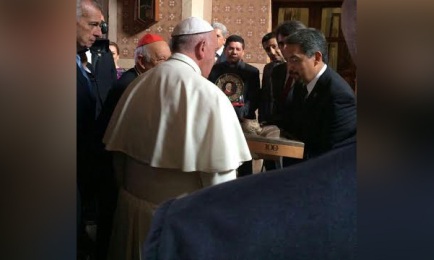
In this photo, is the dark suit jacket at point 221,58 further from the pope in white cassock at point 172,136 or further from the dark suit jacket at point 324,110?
the pope in white cassock at point 172,136

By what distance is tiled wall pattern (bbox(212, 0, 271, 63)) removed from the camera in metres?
6.50

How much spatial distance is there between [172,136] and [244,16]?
16.5ft

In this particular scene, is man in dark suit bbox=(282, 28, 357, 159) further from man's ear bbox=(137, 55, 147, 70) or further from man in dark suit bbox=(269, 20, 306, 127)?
man's ear bbox=(137, 55, 147, 70)

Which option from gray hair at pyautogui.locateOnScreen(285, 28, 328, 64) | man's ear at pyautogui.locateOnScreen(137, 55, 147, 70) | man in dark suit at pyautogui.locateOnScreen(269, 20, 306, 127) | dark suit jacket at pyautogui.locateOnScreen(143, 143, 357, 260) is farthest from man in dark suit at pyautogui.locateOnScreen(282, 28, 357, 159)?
dark suit jacket at pyautogui.locateOnScreen(143, 143, 357, 260)

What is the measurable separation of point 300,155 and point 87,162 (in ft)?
2.34

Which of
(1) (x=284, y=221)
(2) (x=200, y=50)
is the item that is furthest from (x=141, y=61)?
(1) (x=284, y=221)

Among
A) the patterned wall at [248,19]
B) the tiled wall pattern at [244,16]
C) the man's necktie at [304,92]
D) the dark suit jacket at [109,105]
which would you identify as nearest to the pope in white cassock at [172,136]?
the dark suit jacket at [109,105]

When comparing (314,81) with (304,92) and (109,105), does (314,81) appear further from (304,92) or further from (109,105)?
(109,105)

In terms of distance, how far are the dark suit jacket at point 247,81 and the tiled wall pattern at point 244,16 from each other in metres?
3.38

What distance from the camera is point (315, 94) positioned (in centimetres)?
213

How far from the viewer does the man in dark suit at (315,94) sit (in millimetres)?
1961

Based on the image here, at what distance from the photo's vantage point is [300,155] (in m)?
1.97
